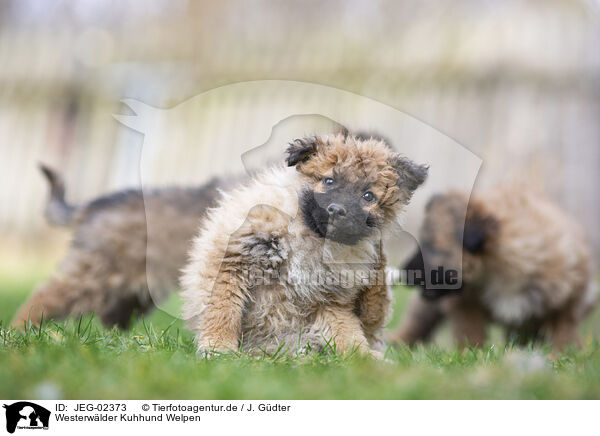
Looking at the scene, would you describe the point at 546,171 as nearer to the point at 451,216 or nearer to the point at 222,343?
the point at 451,216

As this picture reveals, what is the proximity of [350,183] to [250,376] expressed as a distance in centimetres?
91

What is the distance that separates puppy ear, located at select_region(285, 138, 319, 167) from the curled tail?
2677 mm

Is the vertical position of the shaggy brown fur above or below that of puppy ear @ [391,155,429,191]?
below

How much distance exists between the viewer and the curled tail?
196 inches

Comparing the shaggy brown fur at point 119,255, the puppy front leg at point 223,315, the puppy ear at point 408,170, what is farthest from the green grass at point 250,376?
the shaggy brown fur at point 119,255

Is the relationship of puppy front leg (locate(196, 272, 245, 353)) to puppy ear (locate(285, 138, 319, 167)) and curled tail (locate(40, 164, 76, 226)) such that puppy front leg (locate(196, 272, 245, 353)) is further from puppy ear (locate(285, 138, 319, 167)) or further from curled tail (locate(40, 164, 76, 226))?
curled tail (locate(40, 164, 76, 226))

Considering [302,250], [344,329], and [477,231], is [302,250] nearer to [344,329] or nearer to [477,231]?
[344,329]

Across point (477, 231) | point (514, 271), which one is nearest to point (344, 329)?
point (477, 231)

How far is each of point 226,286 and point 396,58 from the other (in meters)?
6.26

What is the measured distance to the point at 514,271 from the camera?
4.83 meters

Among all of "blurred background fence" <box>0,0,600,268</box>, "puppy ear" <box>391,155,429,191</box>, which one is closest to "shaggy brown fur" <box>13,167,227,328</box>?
"puppy ear" <box>391,155,429,191</box>

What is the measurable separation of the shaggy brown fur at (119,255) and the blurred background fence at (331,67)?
2490mm

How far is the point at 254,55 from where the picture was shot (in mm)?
8930

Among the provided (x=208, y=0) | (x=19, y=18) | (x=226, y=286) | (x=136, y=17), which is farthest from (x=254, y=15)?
(x=226, y=286)
